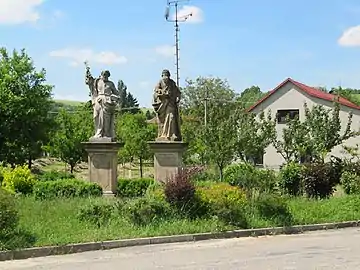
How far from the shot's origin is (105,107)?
1986cm

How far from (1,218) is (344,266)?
627cm

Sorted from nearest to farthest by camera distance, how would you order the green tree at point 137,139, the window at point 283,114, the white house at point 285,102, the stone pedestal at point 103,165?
the stone pedestal at point 103,165
the green tree at point 137,139
the white house at point 285,102
the window at point 283,114

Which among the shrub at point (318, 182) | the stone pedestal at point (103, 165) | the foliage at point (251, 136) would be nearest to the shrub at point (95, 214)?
the stone pedestal at point (103, 165)

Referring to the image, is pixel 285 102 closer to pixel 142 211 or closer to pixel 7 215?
pixel 142 211

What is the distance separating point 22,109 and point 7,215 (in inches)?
849

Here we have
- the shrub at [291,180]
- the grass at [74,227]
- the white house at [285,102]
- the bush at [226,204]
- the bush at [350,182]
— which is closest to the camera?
the grass at [74,227]

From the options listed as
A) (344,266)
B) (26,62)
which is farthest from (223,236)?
(26,62)

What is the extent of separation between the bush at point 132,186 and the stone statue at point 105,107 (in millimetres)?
1760

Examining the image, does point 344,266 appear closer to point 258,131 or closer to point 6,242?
point 6,242

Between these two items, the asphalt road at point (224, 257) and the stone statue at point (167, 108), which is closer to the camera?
the asphalt road at point (224, 257)

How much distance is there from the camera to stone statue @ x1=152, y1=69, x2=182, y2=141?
1997 cm

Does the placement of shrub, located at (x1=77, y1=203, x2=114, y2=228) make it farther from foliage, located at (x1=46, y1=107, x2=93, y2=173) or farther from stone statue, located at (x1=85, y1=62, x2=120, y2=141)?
foliage, located at (x1=46, y1=107, x2=93, y2=173)

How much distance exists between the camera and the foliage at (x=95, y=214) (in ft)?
47.9

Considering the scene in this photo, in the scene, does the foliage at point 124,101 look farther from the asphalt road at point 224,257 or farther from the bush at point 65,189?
the asphalt road at point 224,257
